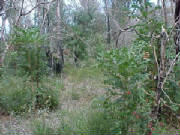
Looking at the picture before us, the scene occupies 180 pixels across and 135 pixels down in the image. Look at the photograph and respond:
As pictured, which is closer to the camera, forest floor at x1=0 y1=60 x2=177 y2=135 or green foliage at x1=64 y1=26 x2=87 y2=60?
forest floor at x1=0 y1=60 x2=177 y2=135

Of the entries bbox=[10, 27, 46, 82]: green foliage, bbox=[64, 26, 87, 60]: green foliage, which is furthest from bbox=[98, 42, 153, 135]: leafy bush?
bbox=[64, 26, 87, 60]: green foliage

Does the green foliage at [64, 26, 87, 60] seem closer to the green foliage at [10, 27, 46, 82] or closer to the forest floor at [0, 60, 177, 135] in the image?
the forest floor at [0, 60, 177, 135]

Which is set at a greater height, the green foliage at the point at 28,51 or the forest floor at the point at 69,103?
the green foliage at the point at 28,51

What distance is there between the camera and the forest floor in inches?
147

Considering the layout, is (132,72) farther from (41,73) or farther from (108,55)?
(41,73)

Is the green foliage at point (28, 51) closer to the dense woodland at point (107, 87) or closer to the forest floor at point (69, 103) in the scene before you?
the dense woodland at point (107, 87)

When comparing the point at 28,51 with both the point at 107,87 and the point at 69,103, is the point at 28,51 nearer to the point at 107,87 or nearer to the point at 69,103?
the point at 69,103

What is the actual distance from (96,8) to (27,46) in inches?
390

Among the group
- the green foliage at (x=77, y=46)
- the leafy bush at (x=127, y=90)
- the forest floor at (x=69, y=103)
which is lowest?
the forest floor at (x=69, y=103)

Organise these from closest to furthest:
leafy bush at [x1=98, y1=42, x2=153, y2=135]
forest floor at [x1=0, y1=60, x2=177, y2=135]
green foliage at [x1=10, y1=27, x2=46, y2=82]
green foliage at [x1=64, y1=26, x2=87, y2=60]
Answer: leafy bush at [x1=98, y1=42, x2=153, y2=135] < forest floor at [x1=0, y1=60, x2=177, y2=135] < green foliage at [x1=10, y1=27, x2=46, y2=82] < green foliage at [x1=64, y1=26, x2=87, y2=60]

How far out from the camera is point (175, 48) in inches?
162

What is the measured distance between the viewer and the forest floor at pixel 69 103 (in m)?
3.74

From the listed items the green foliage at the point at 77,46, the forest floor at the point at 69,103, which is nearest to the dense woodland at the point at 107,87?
the forest floor at the point at 69,103

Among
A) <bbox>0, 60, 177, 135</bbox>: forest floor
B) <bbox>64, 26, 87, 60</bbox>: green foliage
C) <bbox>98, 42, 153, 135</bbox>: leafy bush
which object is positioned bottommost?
<bbox>0, 60, 177, 135</bbox>: forest floor
